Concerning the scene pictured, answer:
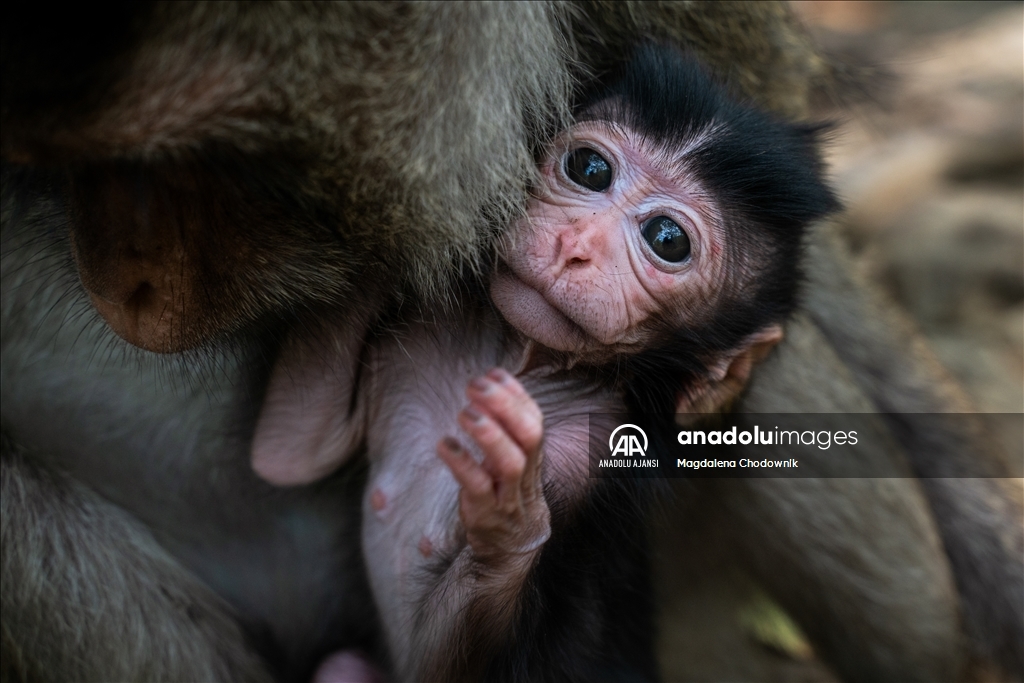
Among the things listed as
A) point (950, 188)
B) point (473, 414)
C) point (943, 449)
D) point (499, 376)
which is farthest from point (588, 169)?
point (950, 188)

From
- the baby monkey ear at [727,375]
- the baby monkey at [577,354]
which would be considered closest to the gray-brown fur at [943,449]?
the baby monkey ear at [727,375]

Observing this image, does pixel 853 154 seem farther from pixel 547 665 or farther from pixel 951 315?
pixel 547 665

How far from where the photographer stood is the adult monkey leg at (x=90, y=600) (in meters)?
2.46

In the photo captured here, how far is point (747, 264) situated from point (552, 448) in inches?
24.1

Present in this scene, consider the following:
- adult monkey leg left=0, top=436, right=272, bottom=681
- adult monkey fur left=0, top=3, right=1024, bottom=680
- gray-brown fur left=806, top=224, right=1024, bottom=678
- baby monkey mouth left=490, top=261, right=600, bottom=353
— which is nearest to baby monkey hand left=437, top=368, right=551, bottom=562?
baby monkey mouth left=490, top=261, right=600, bottom=353

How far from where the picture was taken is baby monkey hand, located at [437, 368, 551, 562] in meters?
1.98

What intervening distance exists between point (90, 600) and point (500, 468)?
4.02 feet

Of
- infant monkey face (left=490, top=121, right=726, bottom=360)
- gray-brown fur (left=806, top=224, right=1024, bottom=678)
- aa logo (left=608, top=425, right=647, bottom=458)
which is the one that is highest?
gray-brown fur (left=806, top=224, right=1024, bottom=678)

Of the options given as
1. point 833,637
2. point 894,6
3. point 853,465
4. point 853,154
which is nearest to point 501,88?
point 853,465

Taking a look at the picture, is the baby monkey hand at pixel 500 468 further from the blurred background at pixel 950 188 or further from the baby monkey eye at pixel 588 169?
the blurred background at pixel 950 188

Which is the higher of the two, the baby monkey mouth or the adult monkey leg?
the baby monkey mouth

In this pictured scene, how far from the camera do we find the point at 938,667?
11.3 ft

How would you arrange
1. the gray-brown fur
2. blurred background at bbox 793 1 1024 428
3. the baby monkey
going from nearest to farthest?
the baby monkey, the gray-brown fur, blurred background at bbox 793 1 1024 428

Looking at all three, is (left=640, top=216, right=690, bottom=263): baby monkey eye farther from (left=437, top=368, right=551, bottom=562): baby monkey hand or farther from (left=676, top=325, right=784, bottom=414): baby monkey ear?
(left=437, top=368, right=551, bottom=562): baby monkey hand
